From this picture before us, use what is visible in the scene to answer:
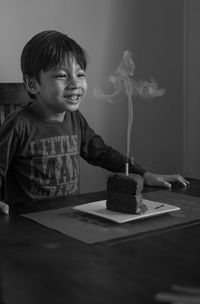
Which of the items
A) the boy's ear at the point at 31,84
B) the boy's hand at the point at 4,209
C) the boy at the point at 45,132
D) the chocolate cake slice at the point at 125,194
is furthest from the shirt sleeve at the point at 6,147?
the chocolate cake slice at the point at 125,194

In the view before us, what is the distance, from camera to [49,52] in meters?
1.52

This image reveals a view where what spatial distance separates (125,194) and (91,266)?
1.18 ft

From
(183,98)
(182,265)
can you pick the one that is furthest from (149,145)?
(182,265)

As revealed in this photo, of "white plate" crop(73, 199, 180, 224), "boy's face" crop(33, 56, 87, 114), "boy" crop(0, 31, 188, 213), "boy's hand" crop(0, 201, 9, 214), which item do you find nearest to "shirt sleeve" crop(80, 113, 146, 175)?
"boy" crop(0, 31, 188, 213)

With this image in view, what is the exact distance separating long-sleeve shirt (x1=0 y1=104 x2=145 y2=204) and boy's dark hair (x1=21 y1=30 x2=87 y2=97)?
0.15 m

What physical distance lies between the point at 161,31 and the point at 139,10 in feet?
0.57

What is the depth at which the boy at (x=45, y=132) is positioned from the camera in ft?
5.00

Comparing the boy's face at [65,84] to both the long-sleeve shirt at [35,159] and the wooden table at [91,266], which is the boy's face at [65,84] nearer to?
the long-sleeve shirt at [35,159]

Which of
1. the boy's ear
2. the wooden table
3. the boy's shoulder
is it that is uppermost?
the boy's ear

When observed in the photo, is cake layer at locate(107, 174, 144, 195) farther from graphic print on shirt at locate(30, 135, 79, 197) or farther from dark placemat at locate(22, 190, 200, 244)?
graphic print on shirt at locate(30, 135, 79, 197)

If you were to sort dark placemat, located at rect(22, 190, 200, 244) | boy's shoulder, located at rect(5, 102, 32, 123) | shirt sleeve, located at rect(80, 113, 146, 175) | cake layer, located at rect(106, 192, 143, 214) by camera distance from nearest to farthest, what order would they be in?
dark placemat, located at rect(22, 190, 200, 244), cake layer, located at rect(106, 192, 143, 214), boy's shoulder, located at rect(5, 102, 32, 123), shirt sleeve, located at rect(80, 113, 146, 175)

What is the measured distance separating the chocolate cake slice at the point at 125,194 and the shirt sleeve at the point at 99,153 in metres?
0.52

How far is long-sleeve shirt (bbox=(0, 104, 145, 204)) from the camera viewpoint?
5.00 ft

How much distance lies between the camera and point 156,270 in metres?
0.78
